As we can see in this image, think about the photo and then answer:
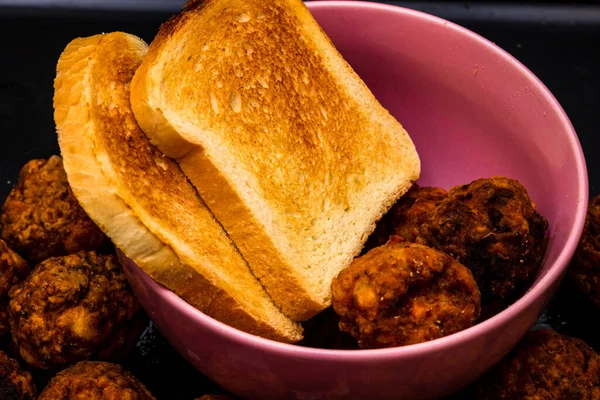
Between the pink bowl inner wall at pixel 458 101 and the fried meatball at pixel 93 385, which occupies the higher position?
the pink bowl inner wall at pixel 458 101

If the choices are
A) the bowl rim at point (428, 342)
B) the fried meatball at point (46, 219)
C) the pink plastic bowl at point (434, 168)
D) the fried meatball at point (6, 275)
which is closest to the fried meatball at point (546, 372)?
the pink plastic bowl at point (434, 168)

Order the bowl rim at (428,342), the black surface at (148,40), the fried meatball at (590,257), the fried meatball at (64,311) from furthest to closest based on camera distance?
the black surface at (148,40) < the fried meatball at (590,257) < the fried meatball at (64,311) < the bowl rim at (428,342)

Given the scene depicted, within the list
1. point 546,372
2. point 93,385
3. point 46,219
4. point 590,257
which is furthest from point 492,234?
point 46,219

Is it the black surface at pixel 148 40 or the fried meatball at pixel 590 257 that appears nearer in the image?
the fried meatball at pixel 590 257

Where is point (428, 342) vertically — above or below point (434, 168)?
above

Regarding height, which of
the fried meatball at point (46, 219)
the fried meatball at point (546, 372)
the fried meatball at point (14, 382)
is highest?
the fried meatball at point (46, 219)

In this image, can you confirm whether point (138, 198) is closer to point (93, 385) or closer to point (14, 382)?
point (93, 385)

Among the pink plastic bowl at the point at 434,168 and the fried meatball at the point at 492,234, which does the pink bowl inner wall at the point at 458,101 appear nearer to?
the pink plastic bowl at the point at 434,168

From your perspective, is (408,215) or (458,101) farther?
(458,101)
